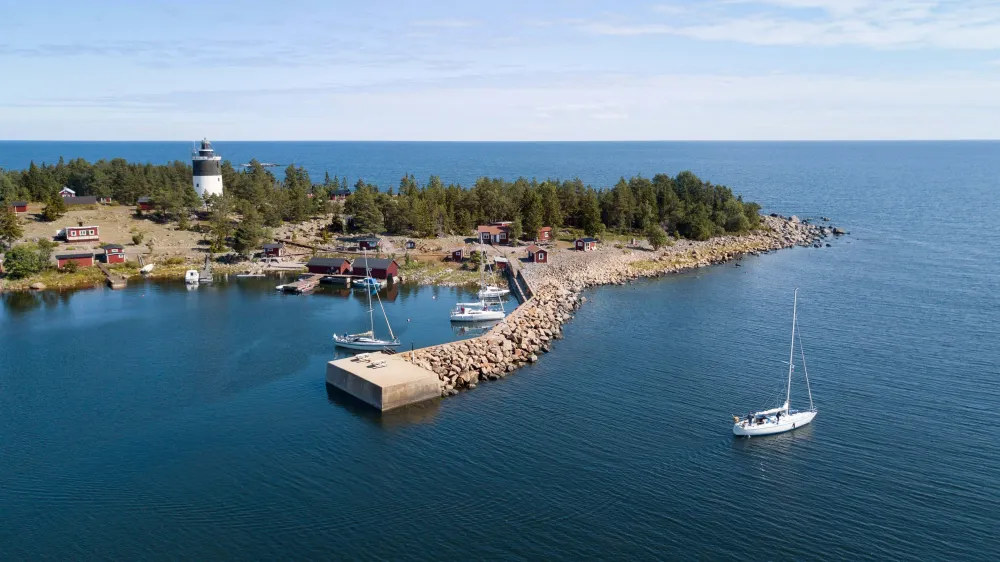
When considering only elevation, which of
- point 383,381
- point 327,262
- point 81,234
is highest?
point 81,234

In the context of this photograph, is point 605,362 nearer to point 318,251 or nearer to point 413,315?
point 413,315

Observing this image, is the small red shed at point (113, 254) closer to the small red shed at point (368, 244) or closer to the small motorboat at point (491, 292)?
the small red shed at point (368, 244)

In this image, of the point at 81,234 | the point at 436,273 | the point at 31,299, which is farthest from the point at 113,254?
the point at 436,273

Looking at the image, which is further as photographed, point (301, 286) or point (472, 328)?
point (301, 286)

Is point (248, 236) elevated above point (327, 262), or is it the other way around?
point (248, 236)

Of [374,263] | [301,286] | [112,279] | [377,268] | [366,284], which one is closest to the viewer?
[301,286]

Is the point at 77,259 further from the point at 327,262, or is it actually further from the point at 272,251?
the point at 327,262

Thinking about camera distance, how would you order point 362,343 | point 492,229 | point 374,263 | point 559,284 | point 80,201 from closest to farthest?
point 362,343, point 559,284, point 374,263, point 492,229, point 80,201
